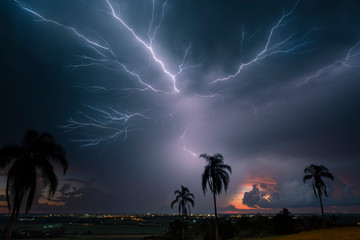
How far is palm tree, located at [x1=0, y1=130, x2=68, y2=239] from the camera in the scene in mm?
11242

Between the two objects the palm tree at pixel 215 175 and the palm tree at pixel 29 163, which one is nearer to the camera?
the palm tree at pixel 29 163

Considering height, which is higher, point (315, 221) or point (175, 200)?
point (175, 200)

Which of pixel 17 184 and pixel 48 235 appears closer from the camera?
pixel 17 184

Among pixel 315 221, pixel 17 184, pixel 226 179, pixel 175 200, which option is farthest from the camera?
pixel 315 221

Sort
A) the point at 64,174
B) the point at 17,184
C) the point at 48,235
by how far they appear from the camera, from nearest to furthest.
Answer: the point at 17,184
the point at 64,174
the point at 48,235

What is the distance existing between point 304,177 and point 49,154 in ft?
106

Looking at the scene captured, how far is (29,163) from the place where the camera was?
11633 millimetres

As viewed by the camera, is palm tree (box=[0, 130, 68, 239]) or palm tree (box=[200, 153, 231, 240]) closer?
palm tree (box=[0, 130, 68, 239])

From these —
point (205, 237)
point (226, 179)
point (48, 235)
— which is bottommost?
point (48, 235)

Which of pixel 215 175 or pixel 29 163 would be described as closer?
pixel 29 163

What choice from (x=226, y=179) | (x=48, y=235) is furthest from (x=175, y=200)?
(x=48, y=235)

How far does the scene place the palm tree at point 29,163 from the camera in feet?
36.9

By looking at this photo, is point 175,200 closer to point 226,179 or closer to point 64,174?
point 226,179

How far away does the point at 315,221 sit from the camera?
4731 centimetres
